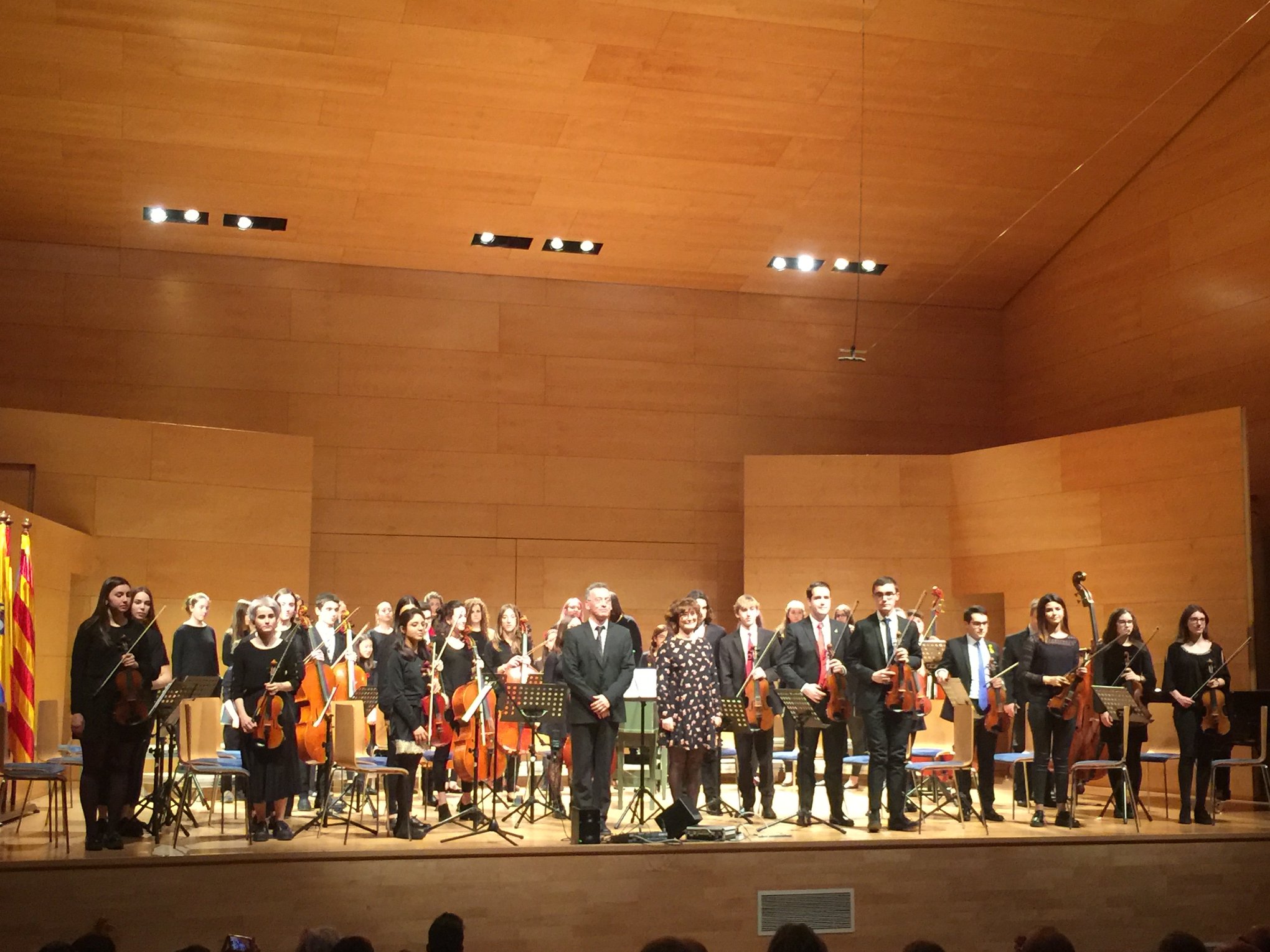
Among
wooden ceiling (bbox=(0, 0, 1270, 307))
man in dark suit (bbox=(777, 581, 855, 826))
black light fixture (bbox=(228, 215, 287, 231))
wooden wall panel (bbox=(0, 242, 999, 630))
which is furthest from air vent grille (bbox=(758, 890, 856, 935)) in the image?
black light fixture (bbox=(228, 215, 287, 231))

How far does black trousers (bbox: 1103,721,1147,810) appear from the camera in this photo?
8.67 meters

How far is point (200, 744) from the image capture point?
7.49m

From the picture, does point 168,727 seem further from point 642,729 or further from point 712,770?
point 712,770

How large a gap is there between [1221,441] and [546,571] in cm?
606

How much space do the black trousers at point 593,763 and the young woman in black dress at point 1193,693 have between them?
3711 mm

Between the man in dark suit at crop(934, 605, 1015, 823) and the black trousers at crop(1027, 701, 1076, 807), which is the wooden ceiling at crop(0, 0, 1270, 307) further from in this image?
the black trousers at crop(1027, 701, 1076, 807)

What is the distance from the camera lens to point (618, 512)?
13.1m

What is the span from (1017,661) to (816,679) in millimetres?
1331

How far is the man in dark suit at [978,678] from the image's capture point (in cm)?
848

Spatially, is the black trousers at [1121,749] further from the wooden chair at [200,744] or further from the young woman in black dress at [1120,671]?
the wooden chair at [200,744]

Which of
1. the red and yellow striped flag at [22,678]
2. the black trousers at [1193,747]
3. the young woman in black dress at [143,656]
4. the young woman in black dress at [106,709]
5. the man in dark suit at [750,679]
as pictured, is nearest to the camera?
the young woman in black dress at [106,709]

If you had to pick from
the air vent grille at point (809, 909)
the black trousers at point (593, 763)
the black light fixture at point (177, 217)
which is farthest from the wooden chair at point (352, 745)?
the black light fixture at point (177, 217)

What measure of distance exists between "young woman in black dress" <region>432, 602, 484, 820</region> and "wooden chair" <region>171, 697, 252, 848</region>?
1.27 meters

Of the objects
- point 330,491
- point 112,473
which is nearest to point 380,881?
point 112,473
